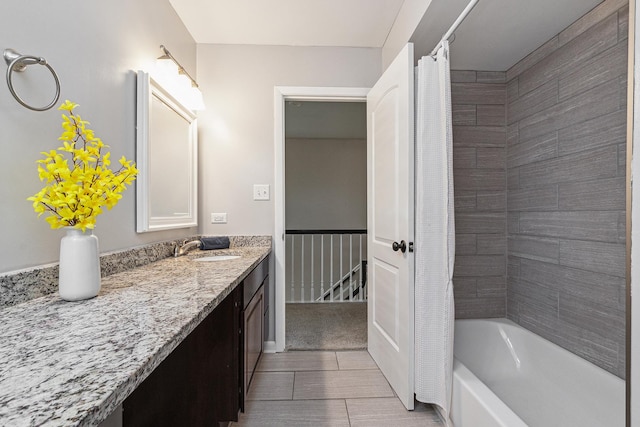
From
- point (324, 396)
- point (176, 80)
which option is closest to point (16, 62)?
point (176, 80)

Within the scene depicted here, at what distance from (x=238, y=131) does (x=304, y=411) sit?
1939mm

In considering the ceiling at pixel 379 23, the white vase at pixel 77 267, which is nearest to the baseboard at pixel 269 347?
the white vase at pixel 77 267

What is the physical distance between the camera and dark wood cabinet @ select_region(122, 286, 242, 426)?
40.3 inches

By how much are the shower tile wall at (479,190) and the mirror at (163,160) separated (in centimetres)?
188

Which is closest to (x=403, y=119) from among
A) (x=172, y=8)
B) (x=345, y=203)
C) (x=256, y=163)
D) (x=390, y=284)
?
(x=390, y=284)

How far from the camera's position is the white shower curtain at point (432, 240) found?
5.22 feet

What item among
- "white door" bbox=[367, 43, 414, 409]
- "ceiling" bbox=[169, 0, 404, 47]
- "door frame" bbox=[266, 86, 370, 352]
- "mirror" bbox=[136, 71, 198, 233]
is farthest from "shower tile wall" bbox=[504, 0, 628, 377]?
"mirror" bbox=[136, 71, 198, 233]

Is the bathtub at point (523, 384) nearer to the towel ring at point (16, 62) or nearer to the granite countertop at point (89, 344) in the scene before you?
the granite countertop at point (89, 344)

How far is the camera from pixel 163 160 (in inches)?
73.6

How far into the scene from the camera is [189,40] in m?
2.32

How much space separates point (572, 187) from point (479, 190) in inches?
23.1

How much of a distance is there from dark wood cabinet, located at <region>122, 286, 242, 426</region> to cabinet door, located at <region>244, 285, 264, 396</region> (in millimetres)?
139

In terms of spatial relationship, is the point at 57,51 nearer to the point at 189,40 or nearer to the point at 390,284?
the point at 189,40

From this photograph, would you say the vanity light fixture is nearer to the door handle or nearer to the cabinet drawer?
the cabinet drawer
